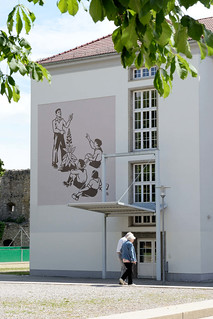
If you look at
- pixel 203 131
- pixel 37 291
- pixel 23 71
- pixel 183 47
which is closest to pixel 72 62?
pixel 203 131

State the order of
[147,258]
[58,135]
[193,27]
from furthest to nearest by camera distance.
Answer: [58,135], [147,258], [193,27]

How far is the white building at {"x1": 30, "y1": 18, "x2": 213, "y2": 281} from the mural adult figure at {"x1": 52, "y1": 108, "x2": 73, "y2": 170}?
47 millimetres

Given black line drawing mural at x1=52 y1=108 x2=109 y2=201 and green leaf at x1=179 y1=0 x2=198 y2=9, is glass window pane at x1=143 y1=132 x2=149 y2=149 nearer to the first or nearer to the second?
black line drawing mural at x1=52 y1=108 x2=109 y2=201

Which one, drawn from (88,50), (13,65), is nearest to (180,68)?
(13,65)

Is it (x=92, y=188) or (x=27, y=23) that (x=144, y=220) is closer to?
(x=92, y=188)

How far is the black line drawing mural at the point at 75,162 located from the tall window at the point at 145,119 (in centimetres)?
184

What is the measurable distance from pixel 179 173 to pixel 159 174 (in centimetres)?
93

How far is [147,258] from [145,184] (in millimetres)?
3186

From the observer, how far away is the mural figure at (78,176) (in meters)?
31.5

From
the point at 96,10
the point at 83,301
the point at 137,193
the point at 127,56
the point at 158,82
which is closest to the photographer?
the point at 96,10

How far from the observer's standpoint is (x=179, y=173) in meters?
28.7

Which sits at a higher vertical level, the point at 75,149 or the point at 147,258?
the point at 75,149

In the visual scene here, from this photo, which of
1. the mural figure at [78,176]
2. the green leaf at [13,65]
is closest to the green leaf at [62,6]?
the green leaf at [13,65]

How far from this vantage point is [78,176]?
3164cm
